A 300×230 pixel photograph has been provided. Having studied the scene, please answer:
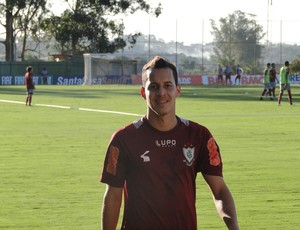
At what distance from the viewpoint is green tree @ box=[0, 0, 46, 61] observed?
338 feet

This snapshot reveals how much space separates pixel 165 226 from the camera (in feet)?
19.3

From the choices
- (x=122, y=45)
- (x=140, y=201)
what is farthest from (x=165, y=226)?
(x=122, y=45)

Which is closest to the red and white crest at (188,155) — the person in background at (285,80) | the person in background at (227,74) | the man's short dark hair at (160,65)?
the man's short dark hair at (160,65)

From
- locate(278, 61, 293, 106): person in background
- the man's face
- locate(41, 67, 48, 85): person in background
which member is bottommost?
locate(41, 67, 48, 85): person in background

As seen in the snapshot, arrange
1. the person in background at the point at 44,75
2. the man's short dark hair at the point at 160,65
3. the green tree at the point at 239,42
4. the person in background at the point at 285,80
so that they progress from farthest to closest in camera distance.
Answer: the green tree at the point at 239,42, the person in background at the point at 44,75, the person in background at the point at 285,80, the man's short dark hair at the point at 160,65

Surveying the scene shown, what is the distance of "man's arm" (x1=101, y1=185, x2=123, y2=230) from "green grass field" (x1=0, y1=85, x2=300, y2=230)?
5479 mm

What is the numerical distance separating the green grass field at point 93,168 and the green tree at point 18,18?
6930 cm

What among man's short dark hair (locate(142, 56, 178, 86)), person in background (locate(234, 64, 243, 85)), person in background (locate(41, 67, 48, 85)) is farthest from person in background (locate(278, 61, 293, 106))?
person in background (locate(41, 67, 48, 85))

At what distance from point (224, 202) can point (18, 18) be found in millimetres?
104893

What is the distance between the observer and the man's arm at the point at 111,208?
235 inches

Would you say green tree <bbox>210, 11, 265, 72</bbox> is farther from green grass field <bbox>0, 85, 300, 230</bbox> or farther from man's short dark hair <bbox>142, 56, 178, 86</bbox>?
man's short dark hair <bbox>142, 56, 178, 86</bbox>

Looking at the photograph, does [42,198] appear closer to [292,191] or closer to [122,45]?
[292,191]

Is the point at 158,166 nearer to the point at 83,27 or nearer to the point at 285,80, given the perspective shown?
the point at 285,80

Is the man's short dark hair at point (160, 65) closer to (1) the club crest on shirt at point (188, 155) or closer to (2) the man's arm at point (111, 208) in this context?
(1) the club crest on shirt at point (188, 155)
